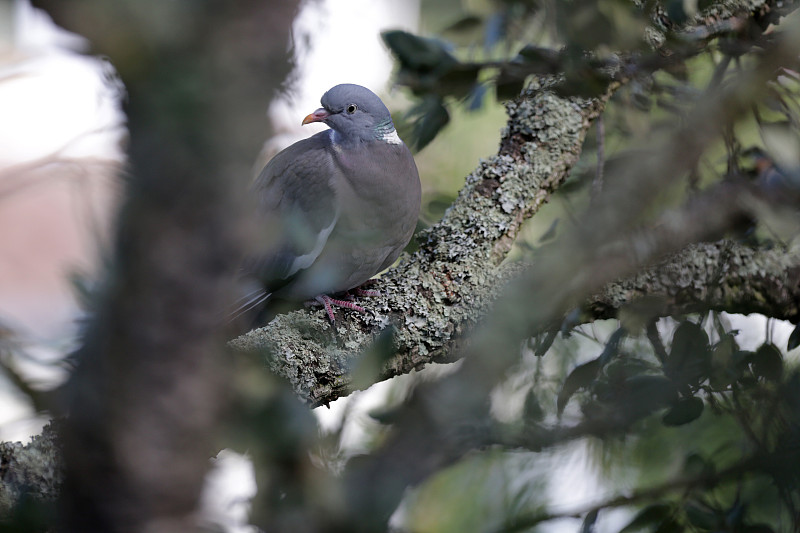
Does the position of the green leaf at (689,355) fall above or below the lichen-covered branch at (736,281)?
above

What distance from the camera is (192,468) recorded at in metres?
0.37

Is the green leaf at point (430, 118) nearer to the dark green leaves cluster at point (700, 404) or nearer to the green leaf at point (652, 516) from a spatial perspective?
the dark green leaves cluster at point (700, 404)

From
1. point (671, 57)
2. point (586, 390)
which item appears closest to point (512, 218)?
point (586, 390)

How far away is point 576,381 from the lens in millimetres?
827

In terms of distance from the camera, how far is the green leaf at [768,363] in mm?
805

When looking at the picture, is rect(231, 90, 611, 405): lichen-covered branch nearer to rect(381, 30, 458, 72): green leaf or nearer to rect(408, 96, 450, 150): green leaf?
rect(408, 96, 450, 150): green leaf

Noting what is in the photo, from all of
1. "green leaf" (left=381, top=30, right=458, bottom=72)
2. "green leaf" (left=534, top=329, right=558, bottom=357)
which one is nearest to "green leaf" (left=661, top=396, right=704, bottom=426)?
"green leaf" (left=534, top=329, right=558, bottom=357)

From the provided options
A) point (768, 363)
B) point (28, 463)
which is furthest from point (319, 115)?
point (768, 363)

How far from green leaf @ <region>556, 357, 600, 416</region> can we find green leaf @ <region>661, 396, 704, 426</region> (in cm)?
9

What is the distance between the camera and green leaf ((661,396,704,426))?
30.3 inches

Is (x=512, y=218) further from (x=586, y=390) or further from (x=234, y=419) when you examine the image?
(x=234, y=419)

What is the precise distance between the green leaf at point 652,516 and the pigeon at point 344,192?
80 centimetres

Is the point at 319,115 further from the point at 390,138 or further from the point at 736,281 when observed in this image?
the point at 736,281

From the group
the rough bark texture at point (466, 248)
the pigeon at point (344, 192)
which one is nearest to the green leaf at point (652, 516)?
the rough bark texture at point (466, 248)
